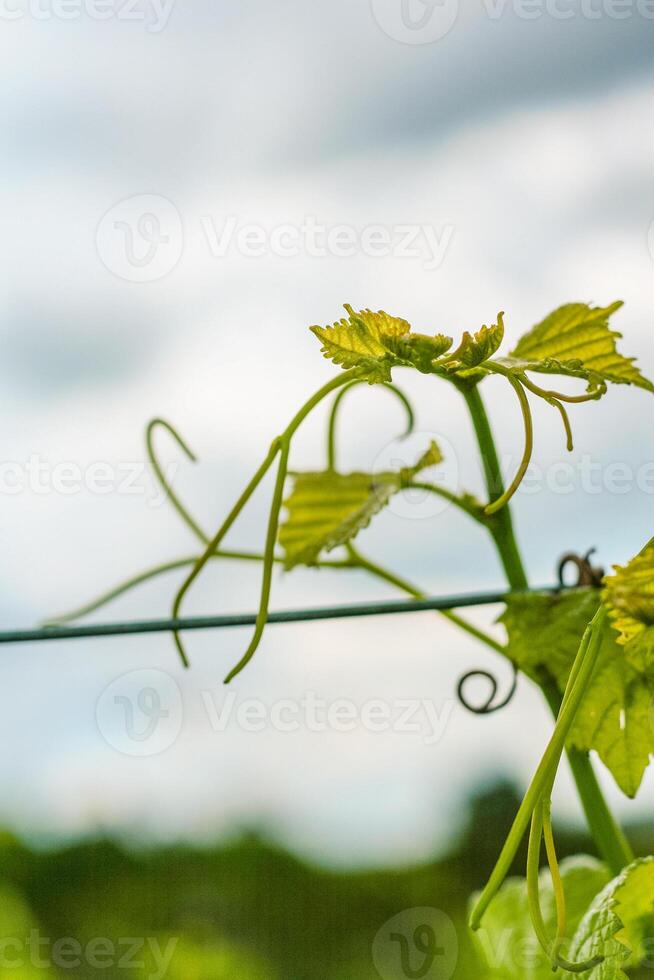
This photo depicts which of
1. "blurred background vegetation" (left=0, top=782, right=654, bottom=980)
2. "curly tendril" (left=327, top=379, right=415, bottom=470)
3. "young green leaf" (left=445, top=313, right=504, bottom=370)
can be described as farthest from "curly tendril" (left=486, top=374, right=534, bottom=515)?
"blurred background vegetation" (left=0, top=782, right=654, bottom=980)

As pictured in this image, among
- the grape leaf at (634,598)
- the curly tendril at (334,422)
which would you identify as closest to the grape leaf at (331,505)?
the curly tendril at (334,422)

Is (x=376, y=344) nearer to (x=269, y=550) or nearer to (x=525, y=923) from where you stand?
(x=269, y=550)

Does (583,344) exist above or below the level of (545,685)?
above

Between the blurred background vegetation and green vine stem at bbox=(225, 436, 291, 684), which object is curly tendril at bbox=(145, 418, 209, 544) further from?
the blurred background vegetation

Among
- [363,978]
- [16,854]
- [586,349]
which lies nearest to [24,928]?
[16,854]

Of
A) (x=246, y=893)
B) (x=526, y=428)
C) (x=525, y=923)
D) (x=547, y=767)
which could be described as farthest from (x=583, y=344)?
(x=246, y=893)

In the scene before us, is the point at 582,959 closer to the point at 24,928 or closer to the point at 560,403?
the point at 560,403
